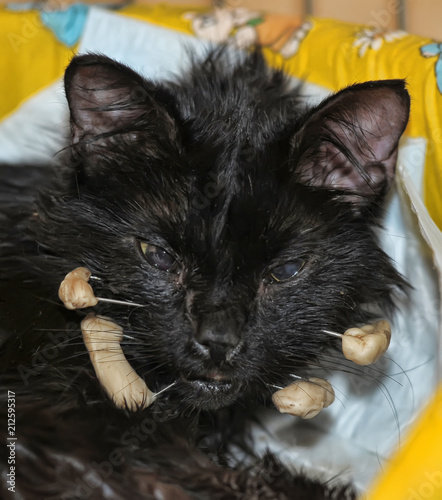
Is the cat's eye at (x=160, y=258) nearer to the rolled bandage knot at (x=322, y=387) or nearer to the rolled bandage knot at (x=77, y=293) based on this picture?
the rolled bandage knot at (x=77, y=293)

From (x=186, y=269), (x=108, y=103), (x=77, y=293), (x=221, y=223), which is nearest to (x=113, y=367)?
(x=77, y=293)

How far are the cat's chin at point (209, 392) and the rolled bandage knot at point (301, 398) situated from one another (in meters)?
0.13

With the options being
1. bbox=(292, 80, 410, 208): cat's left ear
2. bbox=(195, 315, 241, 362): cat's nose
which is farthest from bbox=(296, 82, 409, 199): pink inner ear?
bbox=(195, 315, 241, 362): cat's nose

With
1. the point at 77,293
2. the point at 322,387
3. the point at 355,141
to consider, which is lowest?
the point at 322,387

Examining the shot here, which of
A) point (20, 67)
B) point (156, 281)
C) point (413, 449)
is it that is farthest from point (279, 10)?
point (413, 449)

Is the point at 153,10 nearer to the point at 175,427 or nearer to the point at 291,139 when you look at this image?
the point at 291,139

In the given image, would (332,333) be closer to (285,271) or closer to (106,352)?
(285,271)

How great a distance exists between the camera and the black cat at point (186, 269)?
67.4 inches

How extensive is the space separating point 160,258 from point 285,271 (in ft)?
1.15

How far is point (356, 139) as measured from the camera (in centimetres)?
192

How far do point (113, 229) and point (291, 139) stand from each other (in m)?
0.56

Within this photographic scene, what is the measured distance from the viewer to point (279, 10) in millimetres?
3717

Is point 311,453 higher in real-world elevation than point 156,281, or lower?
lower

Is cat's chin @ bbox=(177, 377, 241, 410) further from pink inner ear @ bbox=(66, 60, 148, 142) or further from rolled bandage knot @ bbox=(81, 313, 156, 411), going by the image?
pink inner ear @ bbox=(66, 60, 148, 142)
